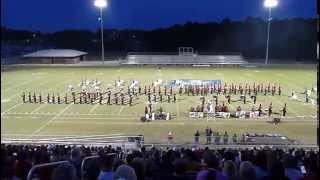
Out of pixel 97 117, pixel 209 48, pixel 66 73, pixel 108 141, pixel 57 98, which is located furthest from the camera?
pixel 209 48

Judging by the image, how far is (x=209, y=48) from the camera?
316 feet

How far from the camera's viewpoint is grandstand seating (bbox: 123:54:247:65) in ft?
231

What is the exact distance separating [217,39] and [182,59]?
92.5 feet

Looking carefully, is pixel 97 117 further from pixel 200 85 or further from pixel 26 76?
pixel 26 76

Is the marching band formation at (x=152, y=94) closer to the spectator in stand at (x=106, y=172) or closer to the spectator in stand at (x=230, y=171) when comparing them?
the spectator in stand at (x=106, y=172)

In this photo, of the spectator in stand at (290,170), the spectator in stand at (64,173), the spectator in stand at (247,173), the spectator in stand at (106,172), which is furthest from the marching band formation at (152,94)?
the spectator in stand at (64,173)

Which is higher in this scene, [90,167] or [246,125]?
[90,167]

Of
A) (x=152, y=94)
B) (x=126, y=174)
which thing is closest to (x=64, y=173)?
(x=126, y=174)

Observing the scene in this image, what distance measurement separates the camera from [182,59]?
7344 centimetres

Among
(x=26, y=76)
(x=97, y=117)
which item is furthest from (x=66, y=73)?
(x=97, y=117)

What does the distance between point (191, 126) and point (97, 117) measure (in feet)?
17.1

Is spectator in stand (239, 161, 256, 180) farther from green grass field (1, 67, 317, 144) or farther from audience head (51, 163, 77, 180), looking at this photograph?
green grass field (1, 67, 317, 144)

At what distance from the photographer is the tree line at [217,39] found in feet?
306

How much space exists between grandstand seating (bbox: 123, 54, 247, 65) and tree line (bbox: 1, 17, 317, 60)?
1461 centimetres
